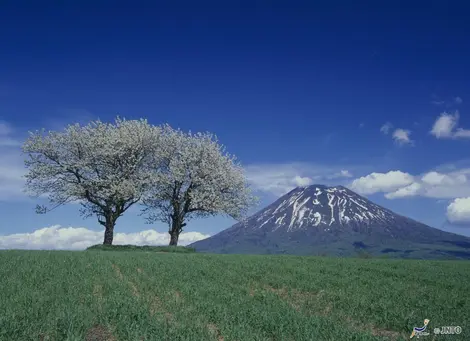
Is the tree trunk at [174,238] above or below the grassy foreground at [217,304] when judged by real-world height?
above

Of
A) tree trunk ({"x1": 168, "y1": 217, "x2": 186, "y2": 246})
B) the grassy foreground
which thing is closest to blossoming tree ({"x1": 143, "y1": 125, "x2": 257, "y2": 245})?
tree trunk ({"x1": 168, "y1": 217, "x2": 186, "y2": 246})

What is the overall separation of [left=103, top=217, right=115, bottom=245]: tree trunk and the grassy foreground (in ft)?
119

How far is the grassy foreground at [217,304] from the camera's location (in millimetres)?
12898

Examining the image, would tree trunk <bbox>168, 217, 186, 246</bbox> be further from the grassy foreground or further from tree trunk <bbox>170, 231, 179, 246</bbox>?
the grassy foreground

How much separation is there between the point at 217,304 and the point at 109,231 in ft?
173

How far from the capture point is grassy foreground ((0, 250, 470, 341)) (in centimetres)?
1290

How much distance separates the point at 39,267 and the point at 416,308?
21433 mm

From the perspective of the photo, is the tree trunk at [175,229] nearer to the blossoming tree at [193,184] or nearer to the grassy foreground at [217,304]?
the blossoming tree at [193,184]

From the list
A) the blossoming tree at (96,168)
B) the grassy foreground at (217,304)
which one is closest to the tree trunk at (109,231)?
the blossoming tree at (96,168)

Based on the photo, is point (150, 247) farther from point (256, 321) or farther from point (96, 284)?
point (256, 321)

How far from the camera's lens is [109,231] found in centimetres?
6638

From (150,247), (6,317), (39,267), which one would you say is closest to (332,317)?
(6,317)

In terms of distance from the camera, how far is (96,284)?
71.4ft

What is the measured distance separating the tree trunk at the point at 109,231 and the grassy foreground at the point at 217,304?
1433 inches
